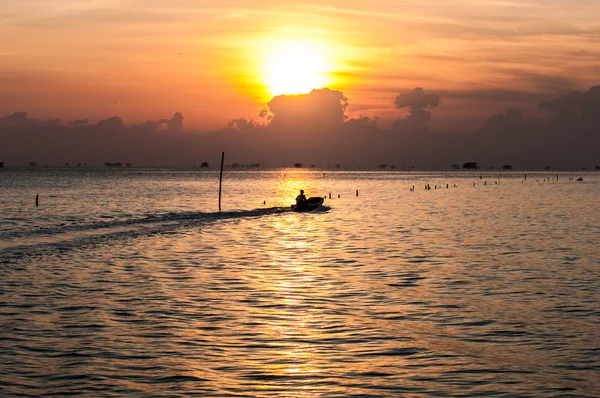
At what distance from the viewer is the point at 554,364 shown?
62.2 ft

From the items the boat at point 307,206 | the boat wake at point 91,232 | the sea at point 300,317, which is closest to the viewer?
the sea at point 300,317

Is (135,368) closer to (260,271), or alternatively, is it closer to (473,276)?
(260,271)

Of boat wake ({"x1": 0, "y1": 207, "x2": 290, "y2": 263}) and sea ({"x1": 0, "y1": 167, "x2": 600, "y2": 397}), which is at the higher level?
sea ({"x1": 0, "y1": 167, "x2": 600, "y2": 397})

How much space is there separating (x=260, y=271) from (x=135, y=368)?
1881 centimetres

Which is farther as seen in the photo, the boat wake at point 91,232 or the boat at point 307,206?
the boat at point 307,206

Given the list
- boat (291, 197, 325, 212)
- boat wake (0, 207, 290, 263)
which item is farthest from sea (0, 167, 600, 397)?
boat (291, 197, 325, 212)

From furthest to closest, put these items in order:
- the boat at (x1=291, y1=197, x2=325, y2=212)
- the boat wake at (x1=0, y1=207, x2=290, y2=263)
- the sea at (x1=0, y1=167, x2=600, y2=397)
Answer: the boat at (x1=291, y1=197, x2=325, y2=212), the boat wake at (x1=0, y1=207, x2=290, y2=263), the sea at (x1=0, y1=167, x2=600, y2=397)

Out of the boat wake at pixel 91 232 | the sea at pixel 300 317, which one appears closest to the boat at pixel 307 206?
the boat wake at pixel 91 232

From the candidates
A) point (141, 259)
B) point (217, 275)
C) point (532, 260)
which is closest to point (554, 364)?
point (217, 275)

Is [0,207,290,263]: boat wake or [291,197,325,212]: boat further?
[291,197,325,212]: boat

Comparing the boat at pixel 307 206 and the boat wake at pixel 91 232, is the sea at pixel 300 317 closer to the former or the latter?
the boat wake at pixel 91 232

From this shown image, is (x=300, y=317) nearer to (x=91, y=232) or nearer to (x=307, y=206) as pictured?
(x=91, y=232)

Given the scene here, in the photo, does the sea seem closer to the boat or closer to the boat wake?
the boat wake

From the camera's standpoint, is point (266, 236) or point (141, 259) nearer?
point (141, 259)
